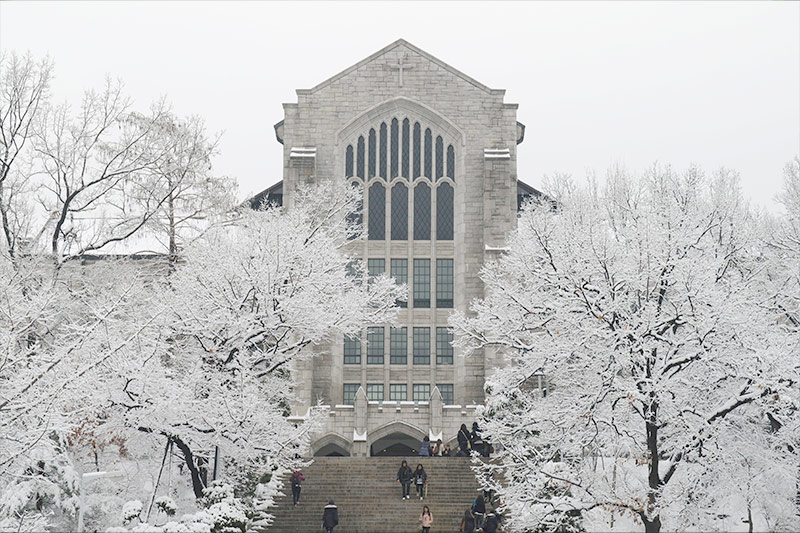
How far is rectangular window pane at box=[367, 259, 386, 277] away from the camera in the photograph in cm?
3994

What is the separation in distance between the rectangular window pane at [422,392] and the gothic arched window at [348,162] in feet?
30.7

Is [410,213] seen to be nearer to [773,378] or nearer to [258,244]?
[258,244]

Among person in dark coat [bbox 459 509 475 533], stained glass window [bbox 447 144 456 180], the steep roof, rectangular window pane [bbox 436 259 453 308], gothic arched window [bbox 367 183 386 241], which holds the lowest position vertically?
person in dark coat [bbox 459 509 475 533]

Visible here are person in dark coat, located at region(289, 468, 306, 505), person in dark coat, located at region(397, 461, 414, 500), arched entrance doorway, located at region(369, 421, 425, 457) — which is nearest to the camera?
person in dark coat, located at region(289, 468, 306, 505)

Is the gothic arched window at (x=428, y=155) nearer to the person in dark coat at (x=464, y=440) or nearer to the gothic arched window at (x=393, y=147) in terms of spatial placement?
the gothic arched window at (x=393, y=147)

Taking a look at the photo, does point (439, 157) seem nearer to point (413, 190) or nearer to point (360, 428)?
point (413, 190)

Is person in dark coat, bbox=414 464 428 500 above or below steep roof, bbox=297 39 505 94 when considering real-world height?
A: below

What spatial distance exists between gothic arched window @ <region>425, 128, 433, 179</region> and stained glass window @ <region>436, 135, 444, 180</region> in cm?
29

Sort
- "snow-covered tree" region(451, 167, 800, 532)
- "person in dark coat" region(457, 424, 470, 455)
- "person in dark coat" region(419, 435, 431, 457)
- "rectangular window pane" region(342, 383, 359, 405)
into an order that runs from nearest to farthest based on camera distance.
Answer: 1. "snow-covered tree" region(451, 167, 800, 532)
2. "person in dark coat" region(457, 424, 470, 455)
3. "person in dark coat" region(419, 435, 431, 457)
4. "rectangular window pane" region(342, 383, 359, 405)

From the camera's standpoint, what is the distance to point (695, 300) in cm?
1831

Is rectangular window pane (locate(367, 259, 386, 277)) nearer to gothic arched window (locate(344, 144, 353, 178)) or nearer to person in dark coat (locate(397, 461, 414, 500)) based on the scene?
gothic arched window (locate(344, 144, 353, 178))

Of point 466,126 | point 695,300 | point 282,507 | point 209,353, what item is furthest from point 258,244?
point 466,126

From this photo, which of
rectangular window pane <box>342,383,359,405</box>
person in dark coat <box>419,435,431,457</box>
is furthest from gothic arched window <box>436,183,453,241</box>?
person in dark coat <box>419,435,431,457</box>

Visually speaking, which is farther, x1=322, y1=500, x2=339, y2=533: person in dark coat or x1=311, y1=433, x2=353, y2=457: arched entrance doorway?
x1=311, y1=433, x2=353, y2=457: arched entrance doorway
